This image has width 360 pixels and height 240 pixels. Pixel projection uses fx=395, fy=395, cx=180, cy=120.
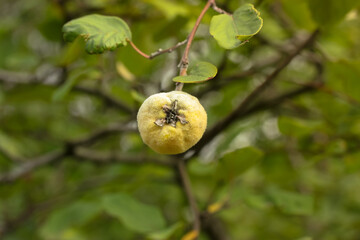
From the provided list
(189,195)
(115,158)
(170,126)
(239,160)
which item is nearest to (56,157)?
(115,158)

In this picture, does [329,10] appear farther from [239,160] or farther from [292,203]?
[292,203]

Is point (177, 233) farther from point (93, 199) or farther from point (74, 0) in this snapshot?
point (74, 0)

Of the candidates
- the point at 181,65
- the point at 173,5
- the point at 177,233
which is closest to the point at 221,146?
the point at 177,233

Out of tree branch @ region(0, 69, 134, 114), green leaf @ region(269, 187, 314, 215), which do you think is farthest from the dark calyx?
tree branch @ region(0, 69, 134, 114)

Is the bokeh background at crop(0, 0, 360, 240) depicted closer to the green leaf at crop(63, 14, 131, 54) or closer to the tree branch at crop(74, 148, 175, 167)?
the tree branch at crop(74, 148, 175, 167)

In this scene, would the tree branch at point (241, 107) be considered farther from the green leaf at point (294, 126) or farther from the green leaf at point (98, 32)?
the green leaf at point (98, 32)
